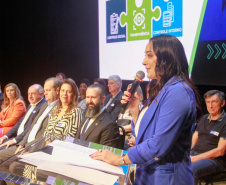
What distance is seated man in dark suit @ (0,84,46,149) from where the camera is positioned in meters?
3.86

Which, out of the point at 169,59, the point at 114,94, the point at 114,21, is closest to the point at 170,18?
the point at 114,21

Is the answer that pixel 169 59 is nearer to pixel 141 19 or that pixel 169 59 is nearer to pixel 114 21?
pixel 141 19

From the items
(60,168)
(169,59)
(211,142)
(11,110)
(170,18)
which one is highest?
(170,18)

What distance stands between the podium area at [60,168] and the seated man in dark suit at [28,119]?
282cm

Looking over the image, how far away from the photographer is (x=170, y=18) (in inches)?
170

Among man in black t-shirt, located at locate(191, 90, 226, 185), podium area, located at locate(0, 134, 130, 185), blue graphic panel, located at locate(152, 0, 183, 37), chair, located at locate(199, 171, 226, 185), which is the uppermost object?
blue graphic panel, located at locate(152, 0, 183, 37)

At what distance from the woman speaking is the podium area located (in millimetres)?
62

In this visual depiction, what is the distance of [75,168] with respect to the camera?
99cm

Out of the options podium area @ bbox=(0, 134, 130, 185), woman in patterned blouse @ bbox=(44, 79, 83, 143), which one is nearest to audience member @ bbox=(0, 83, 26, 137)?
woman in patterned blouse @ bbox=(44, 79, 83, 143)

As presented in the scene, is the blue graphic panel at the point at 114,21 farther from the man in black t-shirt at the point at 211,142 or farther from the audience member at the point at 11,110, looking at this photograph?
the man in black t-shirt at the point at 211,142

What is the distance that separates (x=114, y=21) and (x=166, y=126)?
445 centimetres

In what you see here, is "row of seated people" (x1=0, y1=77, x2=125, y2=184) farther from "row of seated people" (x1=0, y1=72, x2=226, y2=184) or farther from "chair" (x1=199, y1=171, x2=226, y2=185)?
"chair" (x1=199, y1=171, x2=226, y2=185)

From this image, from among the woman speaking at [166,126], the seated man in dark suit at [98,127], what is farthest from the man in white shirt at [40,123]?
the woman speaking at [166,126]

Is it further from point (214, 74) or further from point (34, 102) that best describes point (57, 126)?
point (214, 74)
